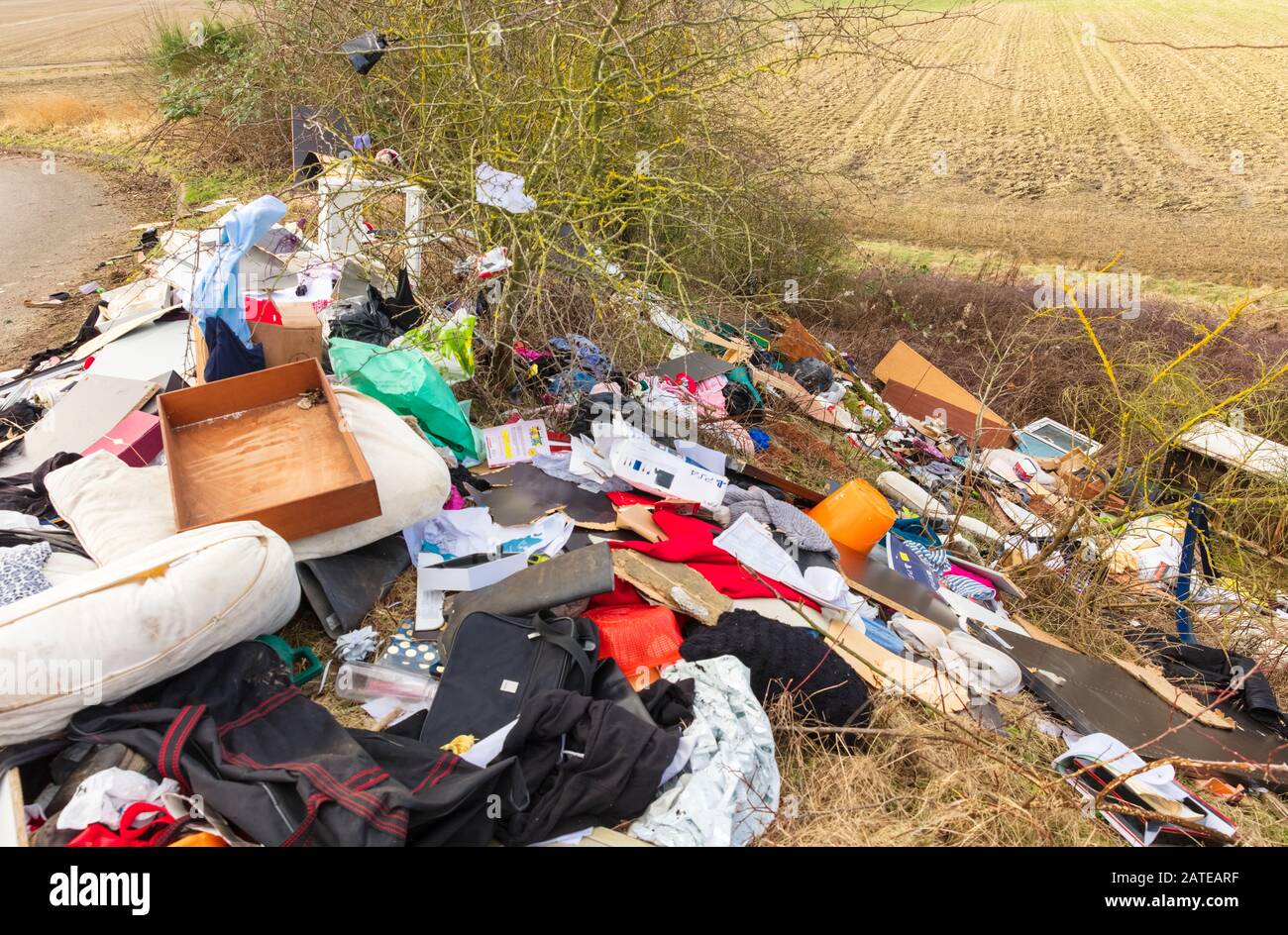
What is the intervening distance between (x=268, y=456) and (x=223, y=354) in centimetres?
77

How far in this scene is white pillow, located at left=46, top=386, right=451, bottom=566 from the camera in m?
2.50

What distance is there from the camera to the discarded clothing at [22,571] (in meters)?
2.19

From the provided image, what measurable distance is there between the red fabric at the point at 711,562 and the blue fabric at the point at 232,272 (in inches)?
87.2

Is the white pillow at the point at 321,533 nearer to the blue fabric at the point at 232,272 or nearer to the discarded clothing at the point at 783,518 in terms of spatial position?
Result: the blue fabric at the point at 232,272

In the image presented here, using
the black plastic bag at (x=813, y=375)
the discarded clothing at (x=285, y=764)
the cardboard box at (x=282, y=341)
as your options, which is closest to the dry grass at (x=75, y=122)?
the cardboard box at (x=282, y=341)

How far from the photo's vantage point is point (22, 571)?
2256 millimetres

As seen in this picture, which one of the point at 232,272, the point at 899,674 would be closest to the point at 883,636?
the point at 899,674

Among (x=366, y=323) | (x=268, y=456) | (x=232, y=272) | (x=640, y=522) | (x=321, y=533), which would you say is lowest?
(x=640, y=522)

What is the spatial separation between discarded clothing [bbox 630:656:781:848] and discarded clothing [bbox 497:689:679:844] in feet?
0.29

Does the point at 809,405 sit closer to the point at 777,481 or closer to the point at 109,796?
the point at 777,481

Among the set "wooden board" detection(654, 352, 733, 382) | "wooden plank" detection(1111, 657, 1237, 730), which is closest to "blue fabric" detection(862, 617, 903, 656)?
"wooden plank" detection(1111, 657, 1237, 730)

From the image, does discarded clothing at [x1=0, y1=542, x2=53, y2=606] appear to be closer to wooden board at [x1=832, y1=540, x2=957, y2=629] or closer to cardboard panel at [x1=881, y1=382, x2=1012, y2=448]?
wooden board at [x1=832, y1=540, x2=957, y2=629]

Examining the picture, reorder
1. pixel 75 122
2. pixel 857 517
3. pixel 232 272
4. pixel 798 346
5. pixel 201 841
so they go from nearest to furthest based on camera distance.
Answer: pixel 201 841
pixel 232 272
pixel 857 517
pixel 798 346
pixel 75 122
